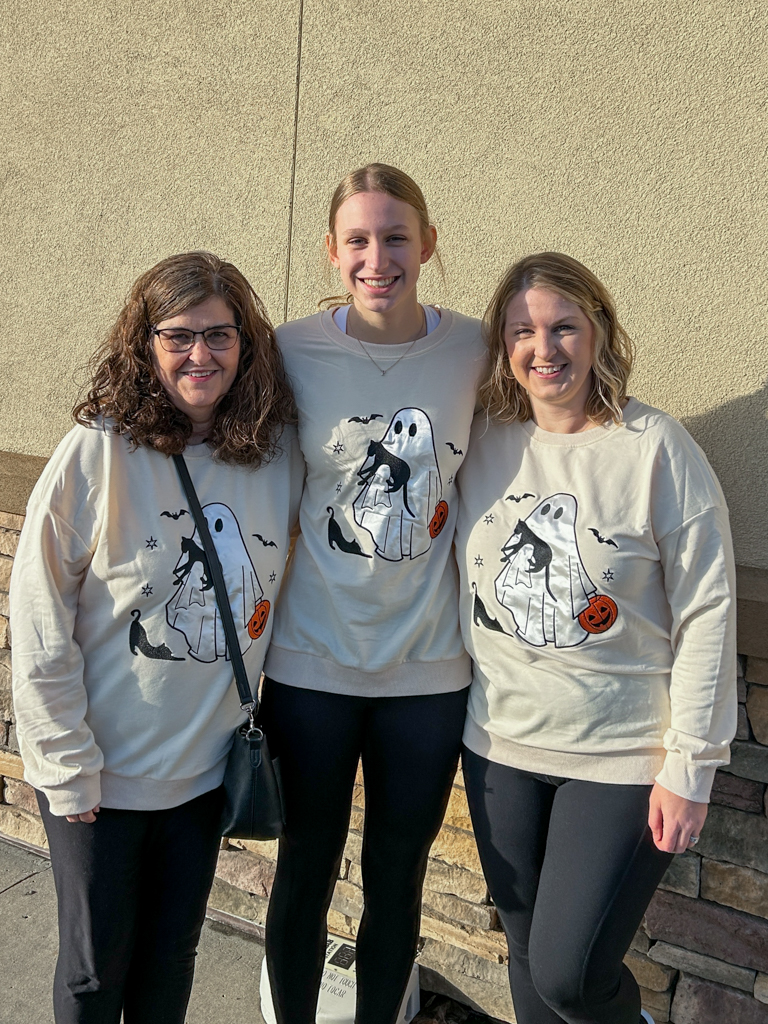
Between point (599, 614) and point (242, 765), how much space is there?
0.91 meters

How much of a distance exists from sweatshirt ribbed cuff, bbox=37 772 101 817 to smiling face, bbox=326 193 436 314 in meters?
1.31

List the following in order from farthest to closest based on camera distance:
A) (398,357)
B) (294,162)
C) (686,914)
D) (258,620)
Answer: (294,162), (686,914), (398,357), (258,620)

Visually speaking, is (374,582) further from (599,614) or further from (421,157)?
(421,157)

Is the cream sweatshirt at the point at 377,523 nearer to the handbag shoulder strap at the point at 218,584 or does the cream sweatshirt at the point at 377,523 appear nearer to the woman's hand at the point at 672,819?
the handbag shoulder strap at the point at 218,584

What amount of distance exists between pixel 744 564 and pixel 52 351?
108 inches

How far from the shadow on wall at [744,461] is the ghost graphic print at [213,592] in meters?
1.35

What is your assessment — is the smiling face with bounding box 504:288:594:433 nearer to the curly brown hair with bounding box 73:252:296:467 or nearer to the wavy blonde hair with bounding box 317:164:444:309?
the wavy blonde hair with bounding box 317:164:444:309

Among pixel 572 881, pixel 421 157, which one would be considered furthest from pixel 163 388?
pixel 572 881

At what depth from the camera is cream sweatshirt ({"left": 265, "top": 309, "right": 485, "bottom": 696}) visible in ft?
7.14

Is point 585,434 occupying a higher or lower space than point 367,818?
higher

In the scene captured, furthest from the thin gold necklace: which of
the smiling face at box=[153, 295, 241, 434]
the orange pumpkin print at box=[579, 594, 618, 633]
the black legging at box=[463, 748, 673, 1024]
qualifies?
the black legging at box=[463, 748, 673, 1024]

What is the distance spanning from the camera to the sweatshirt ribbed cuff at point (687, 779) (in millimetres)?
1952

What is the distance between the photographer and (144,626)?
2.00 metres

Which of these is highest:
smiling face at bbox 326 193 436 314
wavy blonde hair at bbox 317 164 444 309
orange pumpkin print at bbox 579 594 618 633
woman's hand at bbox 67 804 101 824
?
wavy blonde hair at bbox 317 164 444 309
